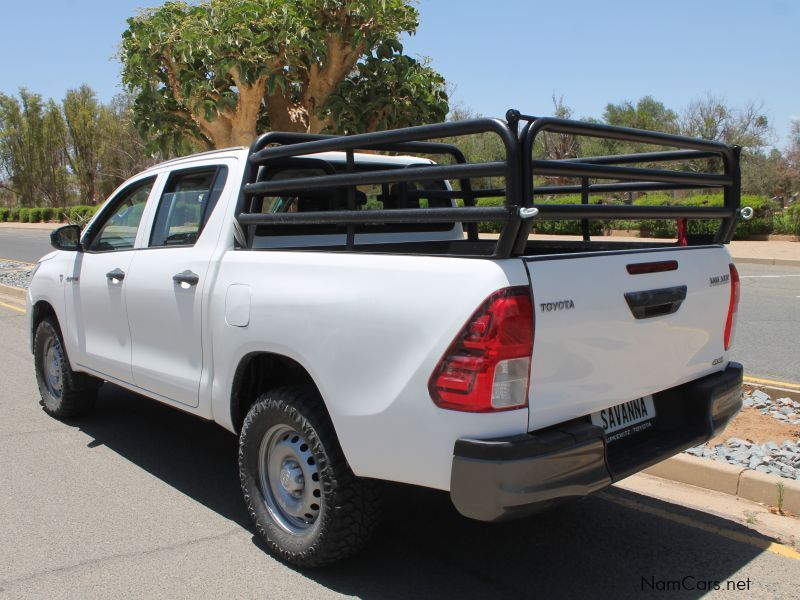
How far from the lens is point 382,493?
344cm

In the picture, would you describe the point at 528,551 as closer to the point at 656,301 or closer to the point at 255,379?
the point at 656,301

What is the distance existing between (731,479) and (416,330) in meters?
2.51

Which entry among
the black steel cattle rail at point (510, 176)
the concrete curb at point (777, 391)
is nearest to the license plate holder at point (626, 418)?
the black steel cattle rail at point (510, 176)

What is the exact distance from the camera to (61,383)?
5969 millimetres

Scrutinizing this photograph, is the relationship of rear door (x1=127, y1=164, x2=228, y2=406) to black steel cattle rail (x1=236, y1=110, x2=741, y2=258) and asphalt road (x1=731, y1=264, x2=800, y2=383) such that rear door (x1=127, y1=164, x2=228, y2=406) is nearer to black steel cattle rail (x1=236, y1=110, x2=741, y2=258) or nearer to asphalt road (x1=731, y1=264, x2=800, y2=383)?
black steel cattle rail (x1=236, y1=110, x2=741, y2=258)

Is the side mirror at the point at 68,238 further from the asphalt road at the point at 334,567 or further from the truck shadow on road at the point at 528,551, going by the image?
the truck shadow on road at the point at 528,551

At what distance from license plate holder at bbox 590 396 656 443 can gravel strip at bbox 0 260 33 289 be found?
12010 millimetres

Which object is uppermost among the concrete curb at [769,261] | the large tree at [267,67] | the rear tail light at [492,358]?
the large tree at [267,67]

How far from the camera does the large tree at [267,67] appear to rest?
12.1 m

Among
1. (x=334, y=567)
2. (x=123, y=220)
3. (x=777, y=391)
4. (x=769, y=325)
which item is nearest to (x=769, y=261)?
(x=769, y=325)

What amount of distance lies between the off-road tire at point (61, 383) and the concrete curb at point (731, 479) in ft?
14.0

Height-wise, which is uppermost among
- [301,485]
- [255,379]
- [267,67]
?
[267,67]

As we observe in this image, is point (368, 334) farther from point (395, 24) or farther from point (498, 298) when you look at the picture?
point (395, 24)

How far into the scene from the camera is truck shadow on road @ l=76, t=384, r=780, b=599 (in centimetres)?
346
